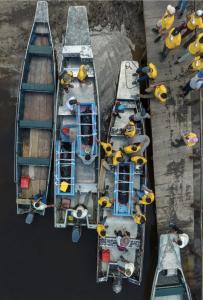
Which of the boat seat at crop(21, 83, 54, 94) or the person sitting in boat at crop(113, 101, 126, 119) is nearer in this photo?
the person sitting in boat at crop(113, 101, 126, 119)

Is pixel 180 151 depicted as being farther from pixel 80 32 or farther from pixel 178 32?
pixel 80 32

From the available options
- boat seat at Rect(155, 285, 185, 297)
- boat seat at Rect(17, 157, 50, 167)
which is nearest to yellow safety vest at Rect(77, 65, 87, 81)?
boat seat at Rect(17, 157, 50, 167)

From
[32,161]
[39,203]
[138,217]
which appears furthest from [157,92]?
[39,203]

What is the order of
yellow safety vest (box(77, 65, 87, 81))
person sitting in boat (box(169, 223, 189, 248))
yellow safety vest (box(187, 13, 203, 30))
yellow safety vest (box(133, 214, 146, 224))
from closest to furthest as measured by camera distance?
yellow safety vest (box(187, 13, 203, 30)) → yellow safety vest (box(133, 214, 146, 224)) → yellow safety vest (box(77, 65, 87, 81)) → person sitting in boat (box(169, 223, 189, 248))

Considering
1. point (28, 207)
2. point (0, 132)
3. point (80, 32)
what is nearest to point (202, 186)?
point (28, 207)

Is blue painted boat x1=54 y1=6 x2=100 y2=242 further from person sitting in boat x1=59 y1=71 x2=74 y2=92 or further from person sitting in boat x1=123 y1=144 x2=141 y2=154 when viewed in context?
person sitting in boat x1=123 y1=144 x2=141 y2=154

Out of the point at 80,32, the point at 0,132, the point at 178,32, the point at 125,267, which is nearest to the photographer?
the point at 178,32
